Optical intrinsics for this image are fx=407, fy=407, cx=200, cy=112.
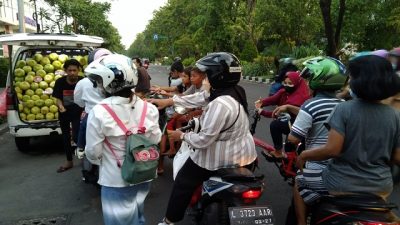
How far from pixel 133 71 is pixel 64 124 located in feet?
12.3

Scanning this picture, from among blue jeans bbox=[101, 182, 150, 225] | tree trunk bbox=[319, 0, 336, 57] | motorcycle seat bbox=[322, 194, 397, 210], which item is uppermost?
tree trunk bbox=[319, 0, 336, 57]

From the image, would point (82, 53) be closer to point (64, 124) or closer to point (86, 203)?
point (64, 124)

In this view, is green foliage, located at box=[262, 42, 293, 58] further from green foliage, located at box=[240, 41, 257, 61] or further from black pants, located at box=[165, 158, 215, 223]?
black pants, located at box=[165, 158, 215, 223]

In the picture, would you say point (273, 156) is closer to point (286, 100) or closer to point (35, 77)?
point (286, 100)

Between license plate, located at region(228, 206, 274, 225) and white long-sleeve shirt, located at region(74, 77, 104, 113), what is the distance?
263 centimetres

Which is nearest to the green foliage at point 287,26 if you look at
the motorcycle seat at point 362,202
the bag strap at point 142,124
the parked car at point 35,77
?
the parked car at point 35,77

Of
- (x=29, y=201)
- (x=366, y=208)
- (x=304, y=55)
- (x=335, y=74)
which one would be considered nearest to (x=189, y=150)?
(x=335, y=74)

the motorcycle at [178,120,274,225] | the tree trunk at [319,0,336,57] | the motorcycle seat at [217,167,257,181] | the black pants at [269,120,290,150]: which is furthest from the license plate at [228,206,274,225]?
the tree trunk at [319,0,336,57]

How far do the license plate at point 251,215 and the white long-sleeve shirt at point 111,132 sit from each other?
0.79 metres

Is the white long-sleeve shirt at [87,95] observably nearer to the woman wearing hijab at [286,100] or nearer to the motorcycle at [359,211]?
the woman wearing hijab at [286,100]

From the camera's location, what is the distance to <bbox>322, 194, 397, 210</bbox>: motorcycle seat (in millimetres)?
2186

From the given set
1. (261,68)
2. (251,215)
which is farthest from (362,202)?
(261,68)

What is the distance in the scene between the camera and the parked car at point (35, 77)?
21.9 ft

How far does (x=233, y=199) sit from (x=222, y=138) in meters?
0.49
